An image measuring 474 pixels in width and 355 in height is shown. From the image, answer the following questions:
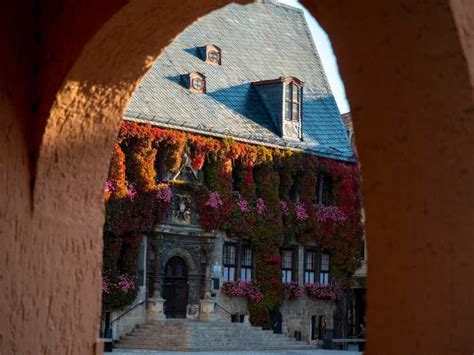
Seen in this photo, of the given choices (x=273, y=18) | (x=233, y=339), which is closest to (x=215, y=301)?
(x=233, y=339)

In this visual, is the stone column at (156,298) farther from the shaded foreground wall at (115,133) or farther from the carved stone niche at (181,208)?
the shaded foreground wall at (115,133)

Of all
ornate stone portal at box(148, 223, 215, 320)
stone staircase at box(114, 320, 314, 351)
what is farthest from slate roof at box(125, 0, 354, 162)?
stone staircase at box(114, 320, 314, 351)

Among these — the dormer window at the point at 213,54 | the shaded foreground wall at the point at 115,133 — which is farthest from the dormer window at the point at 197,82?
the shaded foreground wall at the point at 115,133

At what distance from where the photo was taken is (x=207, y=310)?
1089 inches

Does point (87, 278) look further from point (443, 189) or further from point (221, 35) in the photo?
point (221, 35)

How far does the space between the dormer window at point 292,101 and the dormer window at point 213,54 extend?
7.46 feet

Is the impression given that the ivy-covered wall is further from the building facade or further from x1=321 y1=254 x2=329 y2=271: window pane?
x1=321 y1=254 x2=329 y2=271: window pane

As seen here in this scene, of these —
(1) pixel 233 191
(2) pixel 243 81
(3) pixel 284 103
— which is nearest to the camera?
(1) pixel 233 191

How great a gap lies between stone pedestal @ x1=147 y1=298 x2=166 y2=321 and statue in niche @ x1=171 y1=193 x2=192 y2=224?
2.28 metres

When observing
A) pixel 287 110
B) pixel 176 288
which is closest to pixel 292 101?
pixel 287 110

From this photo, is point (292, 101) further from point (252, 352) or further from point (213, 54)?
point (252, 352)

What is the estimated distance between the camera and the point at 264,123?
1206 inches

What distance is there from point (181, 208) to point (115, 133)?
Answer: 2295cm

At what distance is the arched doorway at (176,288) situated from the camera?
27.7 m
